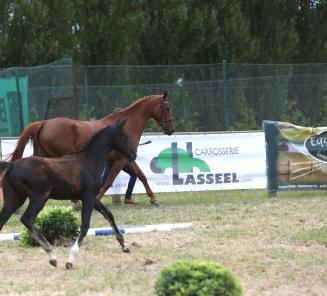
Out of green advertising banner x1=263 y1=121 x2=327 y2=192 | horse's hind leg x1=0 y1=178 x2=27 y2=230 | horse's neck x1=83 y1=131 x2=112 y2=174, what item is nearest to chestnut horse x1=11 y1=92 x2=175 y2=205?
green advertising banner x1=263 y1=121 x2=327 y2=192

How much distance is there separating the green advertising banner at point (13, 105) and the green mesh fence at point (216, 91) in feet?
5.41

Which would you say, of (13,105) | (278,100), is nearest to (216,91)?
(278,100)

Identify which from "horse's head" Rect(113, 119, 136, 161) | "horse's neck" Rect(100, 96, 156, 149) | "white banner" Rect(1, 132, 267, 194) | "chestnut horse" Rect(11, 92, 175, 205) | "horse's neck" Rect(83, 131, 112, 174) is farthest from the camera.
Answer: "white banner" Rect(1, 132, 267, 194)

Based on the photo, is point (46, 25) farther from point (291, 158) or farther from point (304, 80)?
point (291, 158)

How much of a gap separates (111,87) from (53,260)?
11.4 m

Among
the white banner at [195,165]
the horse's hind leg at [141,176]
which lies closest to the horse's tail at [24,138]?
the horse's hind leg at [141,176]

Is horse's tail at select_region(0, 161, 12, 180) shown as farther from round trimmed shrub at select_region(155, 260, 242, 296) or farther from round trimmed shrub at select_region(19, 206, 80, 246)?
round trimmed shrub at select_region(155, 260, 242, 296)

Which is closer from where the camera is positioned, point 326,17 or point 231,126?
point 231,126

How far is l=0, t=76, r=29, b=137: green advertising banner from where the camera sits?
57.1ft

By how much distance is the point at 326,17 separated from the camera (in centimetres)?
2533

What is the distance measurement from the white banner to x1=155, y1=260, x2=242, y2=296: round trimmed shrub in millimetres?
9370

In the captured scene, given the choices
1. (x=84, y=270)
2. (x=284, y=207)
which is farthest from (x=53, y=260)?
(x=284, y=207)

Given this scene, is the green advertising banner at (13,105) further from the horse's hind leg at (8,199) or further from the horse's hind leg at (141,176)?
the horse's hind leg at (8,199)

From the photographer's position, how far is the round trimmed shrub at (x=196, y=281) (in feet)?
17.1
